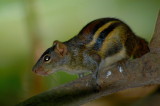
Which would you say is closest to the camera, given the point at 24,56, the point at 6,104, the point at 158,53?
the point at 158,53

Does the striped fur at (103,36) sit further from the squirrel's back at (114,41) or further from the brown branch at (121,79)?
the brown branch at (121,79)

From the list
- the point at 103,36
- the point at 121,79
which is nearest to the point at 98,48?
the point at 103,36

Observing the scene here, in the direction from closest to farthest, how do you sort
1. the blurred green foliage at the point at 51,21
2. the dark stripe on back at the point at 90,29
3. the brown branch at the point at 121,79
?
the brown branch at the point at 121,79 → the dark stripe on back at the point at 90,29 → the blurred green foliage at the point at 51,21

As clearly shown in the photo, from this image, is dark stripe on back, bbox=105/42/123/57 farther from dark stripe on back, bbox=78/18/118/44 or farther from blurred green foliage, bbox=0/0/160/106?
blurred green foliage, bbox=0/0/160/106

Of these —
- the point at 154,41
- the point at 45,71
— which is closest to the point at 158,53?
the point at 154,41

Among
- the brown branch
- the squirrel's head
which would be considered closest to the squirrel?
the squirrel's head

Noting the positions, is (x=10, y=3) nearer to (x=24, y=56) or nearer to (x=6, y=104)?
(x=24, y=56)

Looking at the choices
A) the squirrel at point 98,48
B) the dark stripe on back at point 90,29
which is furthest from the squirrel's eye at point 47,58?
the dark stripe on back at point 90,29
